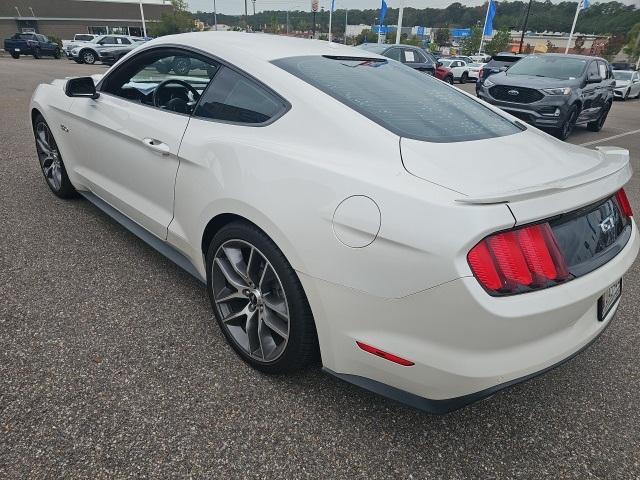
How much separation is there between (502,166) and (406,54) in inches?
523

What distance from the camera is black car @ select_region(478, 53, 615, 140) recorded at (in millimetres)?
8180

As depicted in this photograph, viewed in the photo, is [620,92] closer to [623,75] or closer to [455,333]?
[623,75]

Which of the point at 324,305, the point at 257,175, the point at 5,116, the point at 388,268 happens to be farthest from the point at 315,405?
the point at 5,116

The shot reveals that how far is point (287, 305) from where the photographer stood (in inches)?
74.2

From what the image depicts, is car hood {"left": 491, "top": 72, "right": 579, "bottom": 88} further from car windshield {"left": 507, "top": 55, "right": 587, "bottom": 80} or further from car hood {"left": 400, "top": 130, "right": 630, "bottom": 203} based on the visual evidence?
car hood {"left": 400, "top": 130, "right": 630, "bottom": 203}

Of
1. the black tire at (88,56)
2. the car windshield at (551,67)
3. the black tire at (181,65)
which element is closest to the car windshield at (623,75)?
the car windshield at (551,67)

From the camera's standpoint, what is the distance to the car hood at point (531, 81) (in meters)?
8.30

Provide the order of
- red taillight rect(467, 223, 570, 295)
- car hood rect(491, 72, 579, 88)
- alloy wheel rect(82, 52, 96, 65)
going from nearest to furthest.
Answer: red taillight rect(467, 223, 570, 295), car hood rect(491, 72, 579, 88), alloy wheel rect(82, 52, 96, 65)

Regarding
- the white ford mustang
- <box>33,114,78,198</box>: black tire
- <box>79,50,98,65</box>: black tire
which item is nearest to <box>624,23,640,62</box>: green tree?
<box>79,50,98,65</box>: black tire

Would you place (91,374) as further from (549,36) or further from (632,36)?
(549,36)

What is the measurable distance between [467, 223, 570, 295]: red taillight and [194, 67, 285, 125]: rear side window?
3.58 feet

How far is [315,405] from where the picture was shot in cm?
201

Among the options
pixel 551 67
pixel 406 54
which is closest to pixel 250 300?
pixel 551 67

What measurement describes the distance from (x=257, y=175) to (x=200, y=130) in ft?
1.79
